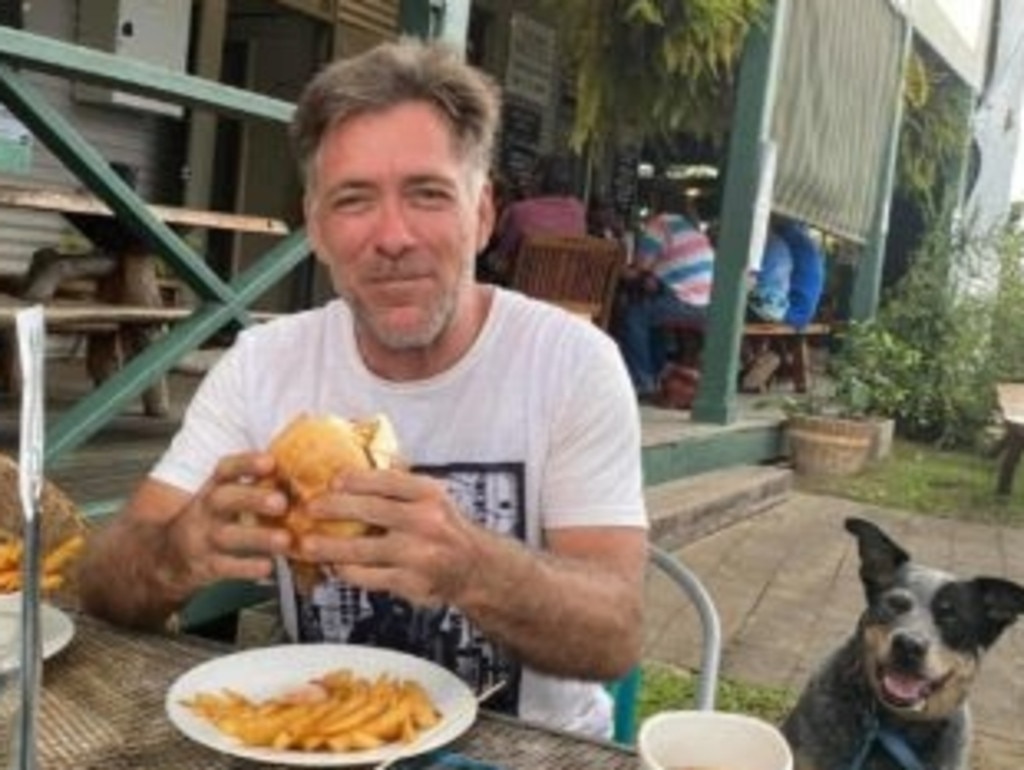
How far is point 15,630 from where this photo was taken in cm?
123

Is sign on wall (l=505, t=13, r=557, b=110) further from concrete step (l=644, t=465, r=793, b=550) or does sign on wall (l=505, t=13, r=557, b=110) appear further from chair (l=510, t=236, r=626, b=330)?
concrete step (l=644, t=465, r=793, b=550)

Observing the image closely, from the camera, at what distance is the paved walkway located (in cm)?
480

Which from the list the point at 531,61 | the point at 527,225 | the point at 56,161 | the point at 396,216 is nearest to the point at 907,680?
the point at 396,216

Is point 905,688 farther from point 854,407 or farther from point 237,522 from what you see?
point 854,407

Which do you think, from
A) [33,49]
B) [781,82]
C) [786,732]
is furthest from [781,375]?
[33,49]

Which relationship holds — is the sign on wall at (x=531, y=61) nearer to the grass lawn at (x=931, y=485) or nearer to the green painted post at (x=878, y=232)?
the green painted post at (x=878, y=232)

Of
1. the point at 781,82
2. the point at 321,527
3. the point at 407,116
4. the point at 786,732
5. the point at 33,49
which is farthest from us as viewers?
the point at 781,82

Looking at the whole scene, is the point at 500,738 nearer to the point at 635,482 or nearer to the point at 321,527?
the point at 321,527

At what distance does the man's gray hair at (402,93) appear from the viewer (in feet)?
6.44

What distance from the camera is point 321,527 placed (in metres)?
1.43

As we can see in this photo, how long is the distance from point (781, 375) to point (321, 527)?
34.8 feet

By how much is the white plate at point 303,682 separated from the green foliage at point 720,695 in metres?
2.64

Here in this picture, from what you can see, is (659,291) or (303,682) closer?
(303,682)

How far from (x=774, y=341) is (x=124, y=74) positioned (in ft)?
28.6
